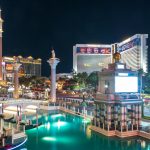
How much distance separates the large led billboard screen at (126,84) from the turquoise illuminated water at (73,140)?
5.36 m

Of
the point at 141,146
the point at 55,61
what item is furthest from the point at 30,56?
the point at 141,146

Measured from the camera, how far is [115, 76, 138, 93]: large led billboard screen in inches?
1241

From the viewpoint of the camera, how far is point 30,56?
573 ft

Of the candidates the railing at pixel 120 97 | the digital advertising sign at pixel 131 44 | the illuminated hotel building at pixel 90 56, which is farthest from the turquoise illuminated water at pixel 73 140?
Result: the illuminated hotel building at pixel 90 56

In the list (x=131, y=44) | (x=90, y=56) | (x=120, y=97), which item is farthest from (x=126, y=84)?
(x=90, y=56)

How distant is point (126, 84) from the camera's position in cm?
3191

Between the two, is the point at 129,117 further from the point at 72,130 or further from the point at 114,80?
the point at 72,130

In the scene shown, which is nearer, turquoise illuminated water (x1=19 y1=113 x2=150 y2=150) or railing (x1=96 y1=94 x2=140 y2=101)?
turquoise illuminated water (x1=19 y1=113 x2=150 y2=150)

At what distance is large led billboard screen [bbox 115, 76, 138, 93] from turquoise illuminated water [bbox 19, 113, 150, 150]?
5365mm

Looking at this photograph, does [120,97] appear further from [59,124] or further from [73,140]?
[59,124]

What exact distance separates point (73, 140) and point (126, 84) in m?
8.55

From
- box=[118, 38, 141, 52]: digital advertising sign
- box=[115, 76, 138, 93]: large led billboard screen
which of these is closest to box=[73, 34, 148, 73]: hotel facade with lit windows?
box=[118, 38, 141, 52]: digital advertising sign

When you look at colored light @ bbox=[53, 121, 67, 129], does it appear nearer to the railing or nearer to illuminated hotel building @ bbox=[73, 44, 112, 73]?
the railing

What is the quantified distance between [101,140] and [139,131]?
14.4 feet
